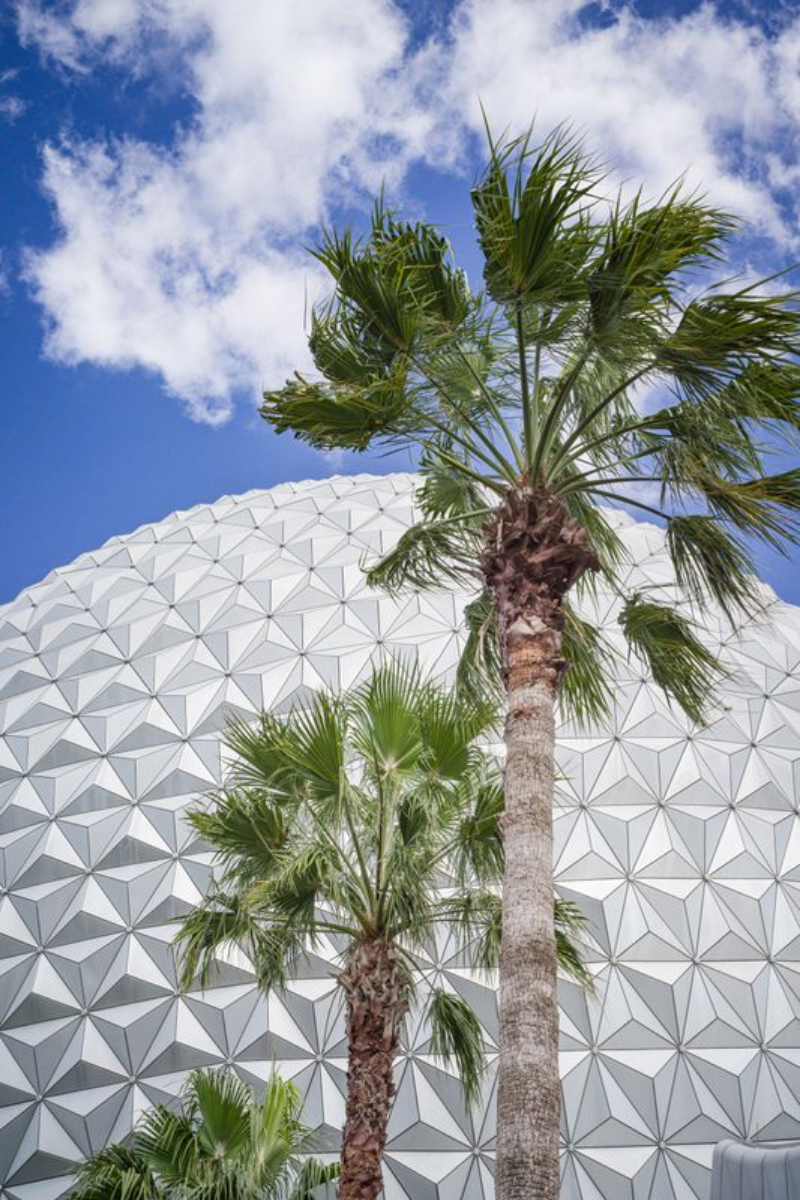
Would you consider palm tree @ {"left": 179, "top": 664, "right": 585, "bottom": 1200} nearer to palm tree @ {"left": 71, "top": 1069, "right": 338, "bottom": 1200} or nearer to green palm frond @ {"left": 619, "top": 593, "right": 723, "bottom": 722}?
palm tree @ {"left": 71, "top": 1069, "right": 338, "bottom": 1200}

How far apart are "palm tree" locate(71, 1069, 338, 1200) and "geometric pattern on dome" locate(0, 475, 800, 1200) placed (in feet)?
21.9

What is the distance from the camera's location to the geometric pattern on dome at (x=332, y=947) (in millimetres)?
17062

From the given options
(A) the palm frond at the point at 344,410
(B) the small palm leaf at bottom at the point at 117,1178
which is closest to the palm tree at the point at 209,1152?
(B) the small palm leaf at bottom at the point at 117,1178

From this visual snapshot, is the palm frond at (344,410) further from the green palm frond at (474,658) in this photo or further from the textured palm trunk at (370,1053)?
the textured palm trunk at (370,1053)

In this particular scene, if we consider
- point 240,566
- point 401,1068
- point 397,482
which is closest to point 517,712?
point 401,1068

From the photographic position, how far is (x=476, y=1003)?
1788cm

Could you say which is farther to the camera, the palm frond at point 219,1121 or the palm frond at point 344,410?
the palm frond at point 219,1121

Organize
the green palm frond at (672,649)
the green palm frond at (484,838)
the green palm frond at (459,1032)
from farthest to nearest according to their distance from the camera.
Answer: the green palm frond at (459,1032) < the green palm frond at (484,838) < the green palm frond at (672,649)

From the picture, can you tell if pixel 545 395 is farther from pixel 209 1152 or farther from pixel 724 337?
pixel 209 1152

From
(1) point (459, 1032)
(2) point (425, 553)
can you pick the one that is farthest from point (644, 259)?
(1) point (459, 1032)

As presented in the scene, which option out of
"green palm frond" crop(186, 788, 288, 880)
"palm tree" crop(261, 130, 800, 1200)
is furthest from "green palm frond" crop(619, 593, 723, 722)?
"green palm frond" crop(186, 788, 288, 880)

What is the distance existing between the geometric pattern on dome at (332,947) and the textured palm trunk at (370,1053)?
25.4 ft

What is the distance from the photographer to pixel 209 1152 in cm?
1066

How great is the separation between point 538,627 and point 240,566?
16614 millimetres
